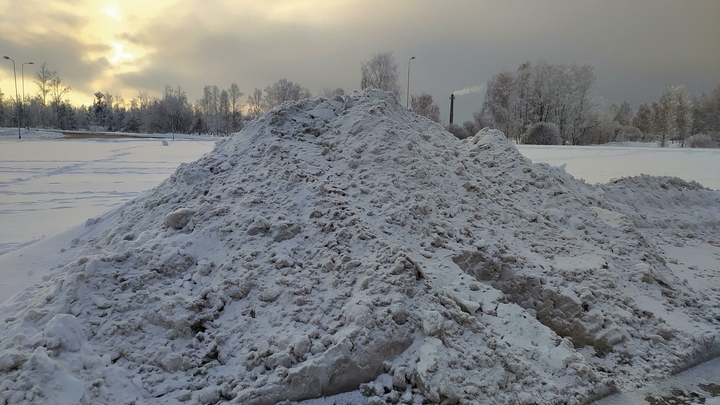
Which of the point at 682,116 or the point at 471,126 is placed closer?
the point at 682,116

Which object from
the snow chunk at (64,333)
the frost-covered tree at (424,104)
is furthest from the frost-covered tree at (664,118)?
the snow chunk at (64,333)

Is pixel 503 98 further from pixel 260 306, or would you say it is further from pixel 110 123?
pixel 110 123

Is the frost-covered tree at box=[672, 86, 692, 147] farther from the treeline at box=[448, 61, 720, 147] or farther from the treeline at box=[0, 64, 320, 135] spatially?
the treeline at box=[0, 64, 320, 135]

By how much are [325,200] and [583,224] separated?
3.21 meters

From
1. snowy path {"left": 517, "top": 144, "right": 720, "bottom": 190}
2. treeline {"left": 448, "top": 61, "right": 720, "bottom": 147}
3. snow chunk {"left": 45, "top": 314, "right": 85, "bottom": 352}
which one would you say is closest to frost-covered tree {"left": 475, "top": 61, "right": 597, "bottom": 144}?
treeline {"left": 448, "top": 61, "right": 720, "bottom": 147}

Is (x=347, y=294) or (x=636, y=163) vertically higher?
(x=636, y=163)

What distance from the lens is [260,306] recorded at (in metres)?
2.90

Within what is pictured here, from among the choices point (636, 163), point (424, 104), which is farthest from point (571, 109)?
point (636, 163)

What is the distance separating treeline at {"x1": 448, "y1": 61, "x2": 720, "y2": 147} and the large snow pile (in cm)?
2786

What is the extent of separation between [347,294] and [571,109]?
38.0 meters

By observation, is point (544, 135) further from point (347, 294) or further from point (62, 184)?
point (347, 294)

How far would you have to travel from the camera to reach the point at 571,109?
115 feet

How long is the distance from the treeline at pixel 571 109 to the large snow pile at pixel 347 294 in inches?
1097

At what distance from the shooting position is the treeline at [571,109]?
110 ft
